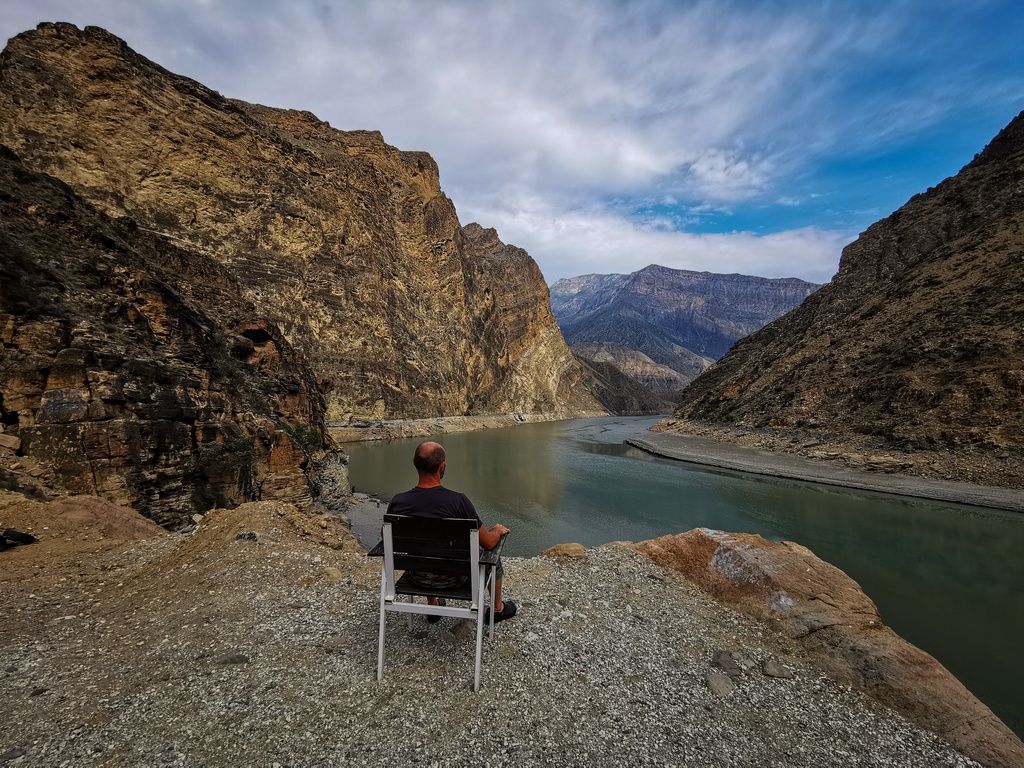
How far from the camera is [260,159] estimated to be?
1944 inches

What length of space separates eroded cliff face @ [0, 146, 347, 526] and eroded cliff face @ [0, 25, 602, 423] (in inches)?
1072

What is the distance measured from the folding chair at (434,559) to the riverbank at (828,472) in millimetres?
27845

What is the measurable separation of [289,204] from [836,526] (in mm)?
57546

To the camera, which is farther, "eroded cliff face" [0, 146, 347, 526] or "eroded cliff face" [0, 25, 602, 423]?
"eroded cliff face" [0, 25, 602, 423]

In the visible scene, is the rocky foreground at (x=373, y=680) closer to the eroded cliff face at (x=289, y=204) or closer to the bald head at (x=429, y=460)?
the bald head at (x=429, y=460)

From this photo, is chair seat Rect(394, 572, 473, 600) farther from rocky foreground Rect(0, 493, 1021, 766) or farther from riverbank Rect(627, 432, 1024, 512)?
riverbank Rect(627, 432, 1024, 512)

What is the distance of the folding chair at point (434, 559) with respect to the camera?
3.21 meters

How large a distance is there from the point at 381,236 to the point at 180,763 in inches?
2664

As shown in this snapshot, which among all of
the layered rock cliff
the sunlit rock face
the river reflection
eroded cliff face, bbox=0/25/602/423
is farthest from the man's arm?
eroded cliff face, bbox=0/25/602/423

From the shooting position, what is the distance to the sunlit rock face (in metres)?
24.0

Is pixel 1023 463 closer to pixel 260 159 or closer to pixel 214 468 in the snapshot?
pixel 214 468

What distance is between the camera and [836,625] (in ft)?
13.6

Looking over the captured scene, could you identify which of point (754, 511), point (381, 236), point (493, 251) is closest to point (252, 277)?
point (381, 236)

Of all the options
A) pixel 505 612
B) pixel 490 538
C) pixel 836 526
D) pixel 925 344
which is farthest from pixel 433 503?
pixel 925 344
